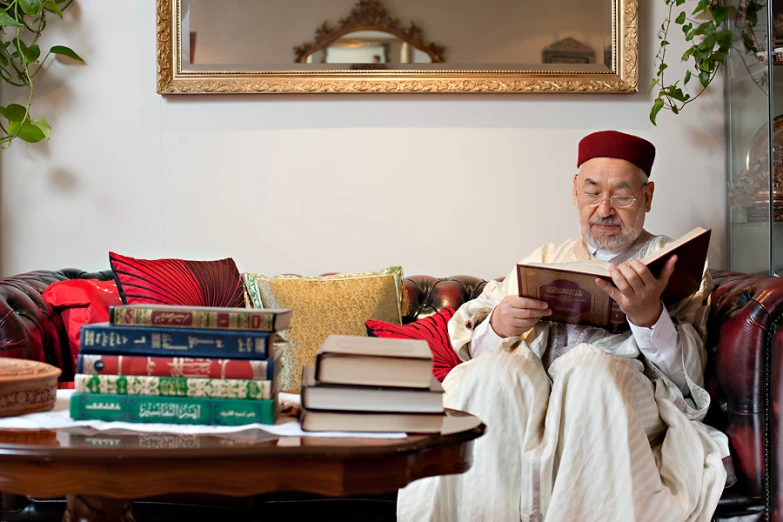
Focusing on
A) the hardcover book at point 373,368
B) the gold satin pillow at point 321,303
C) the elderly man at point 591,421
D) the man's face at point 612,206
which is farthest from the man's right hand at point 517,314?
the hardcover book at point 373,368

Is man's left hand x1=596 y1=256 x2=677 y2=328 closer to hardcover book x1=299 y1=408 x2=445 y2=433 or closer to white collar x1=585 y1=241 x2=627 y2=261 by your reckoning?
white collar x1=585 y1=241 x2=627 y2=261

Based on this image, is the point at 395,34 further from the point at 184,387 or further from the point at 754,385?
the point at 184,387

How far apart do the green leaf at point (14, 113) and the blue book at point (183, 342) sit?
6.78 ft

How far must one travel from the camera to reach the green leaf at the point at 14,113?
2924 mm

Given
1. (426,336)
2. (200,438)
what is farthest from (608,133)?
(200,438)

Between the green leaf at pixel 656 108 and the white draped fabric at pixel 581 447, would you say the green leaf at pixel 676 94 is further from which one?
the white draped fabric at pixel 581 447

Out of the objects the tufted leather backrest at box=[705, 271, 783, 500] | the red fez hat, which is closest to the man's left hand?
the tufted leather backrest at box=[705, 271, 783, 500]

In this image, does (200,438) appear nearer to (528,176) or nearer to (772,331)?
(772,331)

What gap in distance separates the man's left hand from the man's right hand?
19 cm

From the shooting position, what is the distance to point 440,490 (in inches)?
73.5

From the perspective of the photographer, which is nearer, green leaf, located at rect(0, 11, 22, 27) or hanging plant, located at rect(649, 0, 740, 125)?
green leaf, located at rect(0, 11, 22, 27)

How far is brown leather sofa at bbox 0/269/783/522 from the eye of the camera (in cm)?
193

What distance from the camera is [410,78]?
306cm

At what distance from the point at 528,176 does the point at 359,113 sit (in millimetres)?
732
